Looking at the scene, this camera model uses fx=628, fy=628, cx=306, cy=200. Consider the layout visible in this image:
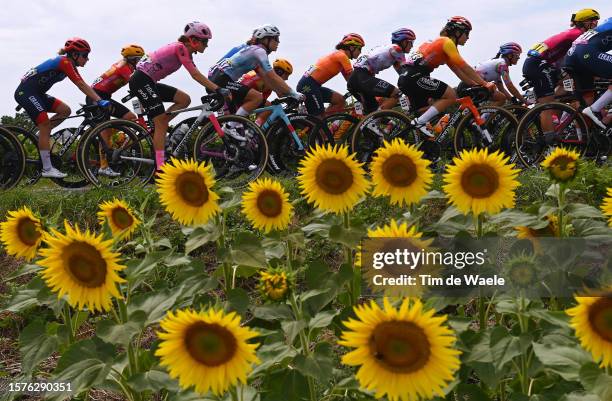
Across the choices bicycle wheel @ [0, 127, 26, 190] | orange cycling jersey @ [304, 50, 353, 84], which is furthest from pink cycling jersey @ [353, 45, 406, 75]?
bicycle wheel @ [0, 127, 26, 190]

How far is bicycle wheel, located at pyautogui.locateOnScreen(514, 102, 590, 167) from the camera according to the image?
29.2 feet

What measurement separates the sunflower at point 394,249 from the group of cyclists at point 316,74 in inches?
258

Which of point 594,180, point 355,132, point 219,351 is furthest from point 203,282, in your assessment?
point 355,132

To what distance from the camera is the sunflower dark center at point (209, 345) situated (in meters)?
1.57

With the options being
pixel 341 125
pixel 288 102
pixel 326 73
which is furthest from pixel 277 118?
pixel 326 73

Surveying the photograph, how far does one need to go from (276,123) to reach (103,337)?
750cm

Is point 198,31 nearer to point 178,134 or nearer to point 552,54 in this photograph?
point 178,134

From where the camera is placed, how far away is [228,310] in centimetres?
221

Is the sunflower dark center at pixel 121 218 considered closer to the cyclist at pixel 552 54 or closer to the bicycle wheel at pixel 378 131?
the bicycle wheel at pixel 378 131

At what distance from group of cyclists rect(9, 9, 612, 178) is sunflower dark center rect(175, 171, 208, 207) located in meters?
5.99

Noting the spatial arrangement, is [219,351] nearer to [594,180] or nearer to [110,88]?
[594,180]

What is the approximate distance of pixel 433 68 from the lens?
29.7 feet

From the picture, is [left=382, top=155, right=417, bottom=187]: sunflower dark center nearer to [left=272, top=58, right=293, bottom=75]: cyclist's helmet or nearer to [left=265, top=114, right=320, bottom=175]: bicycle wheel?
[left=265, top=114, right=320, bottom=175]: bicycle wheel

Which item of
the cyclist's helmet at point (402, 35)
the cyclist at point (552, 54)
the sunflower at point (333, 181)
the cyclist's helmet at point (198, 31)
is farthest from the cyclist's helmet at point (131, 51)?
the sunflower at point (333, 181)
